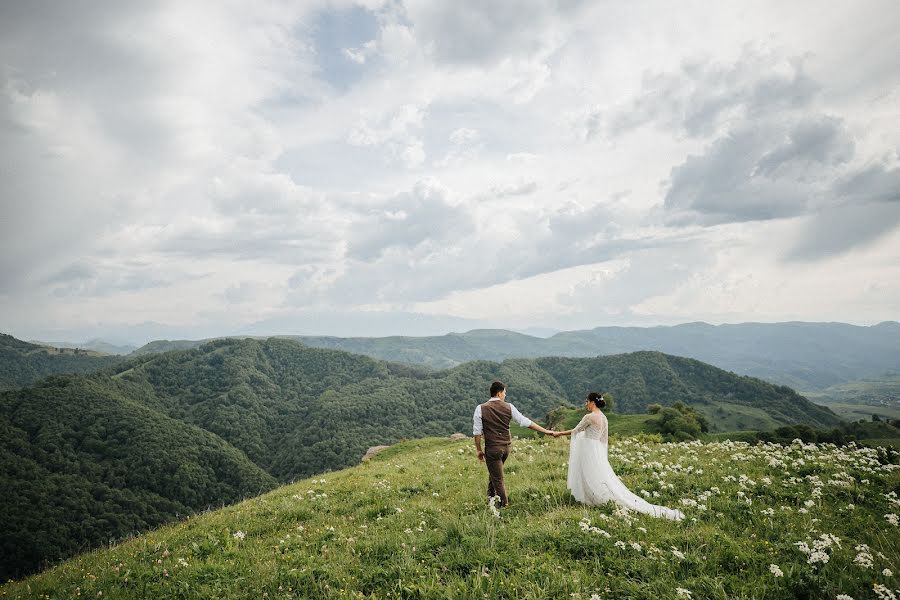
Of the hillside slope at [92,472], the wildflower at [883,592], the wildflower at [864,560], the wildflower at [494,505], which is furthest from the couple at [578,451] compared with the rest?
the hillside slope at [92,472]

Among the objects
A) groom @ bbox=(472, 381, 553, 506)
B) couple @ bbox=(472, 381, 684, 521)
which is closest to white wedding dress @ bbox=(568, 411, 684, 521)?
couple @ bbox=(472, 381, 684, 521)

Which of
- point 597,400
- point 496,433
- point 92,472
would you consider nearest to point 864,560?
point 597,400

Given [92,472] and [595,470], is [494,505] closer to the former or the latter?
[595,470]

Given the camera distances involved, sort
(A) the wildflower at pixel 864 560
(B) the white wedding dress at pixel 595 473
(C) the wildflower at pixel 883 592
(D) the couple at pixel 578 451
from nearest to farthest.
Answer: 1. (C) the wildflower at pixel 883 592
2. (A) the wildflower at pixel 864 560
3. (B) the white wedding dress at pixel 595 473
4. (D) the couple at pixel 578 451

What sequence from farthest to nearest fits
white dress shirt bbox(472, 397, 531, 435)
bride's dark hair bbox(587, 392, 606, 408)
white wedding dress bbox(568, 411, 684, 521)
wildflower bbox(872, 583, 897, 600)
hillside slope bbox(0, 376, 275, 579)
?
hillside slope bbox(0, 376, 275, 579) < bride's dark hair bbox(587, 392, 606, 408) < white dress shirt bbox(472, 397, 531, 435) < white wedding dress bbox(568, 411, 684, 521) < wildflower bbox(872, 583, 897, 600)

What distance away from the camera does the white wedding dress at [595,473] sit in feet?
35.5

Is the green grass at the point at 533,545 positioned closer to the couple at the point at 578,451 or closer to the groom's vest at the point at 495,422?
the couple at the point at 578,451

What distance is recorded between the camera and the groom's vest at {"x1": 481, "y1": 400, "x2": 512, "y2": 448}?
1152cm

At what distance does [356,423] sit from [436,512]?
201217 millimetres

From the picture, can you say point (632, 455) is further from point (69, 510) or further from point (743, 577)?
point (69, 510)

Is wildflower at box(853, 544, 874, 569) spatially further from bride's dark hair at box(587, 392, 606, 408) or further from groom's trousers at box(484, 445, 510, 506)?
groom's trousers at box(484, 445, 510, 506)

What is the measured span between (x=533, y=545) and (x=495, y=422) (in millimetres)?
3530

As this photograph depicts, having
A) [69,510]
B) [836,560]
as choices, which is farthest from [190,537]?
[69,510]

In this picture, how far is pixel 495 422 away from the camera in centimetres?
1148
